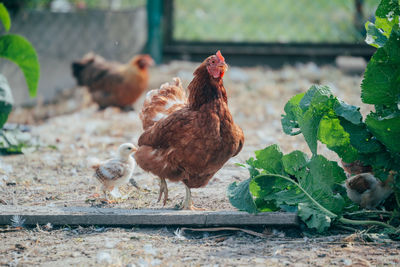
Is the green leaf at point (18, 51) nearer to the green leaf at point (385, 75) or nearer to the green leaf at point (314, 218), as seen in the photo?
the green leaf at point (314, 218)

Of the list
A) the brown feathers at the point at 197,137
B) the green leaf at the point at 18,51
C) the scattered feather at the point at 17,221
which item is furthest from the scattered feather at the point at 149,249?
the green leaf at the point at 18,51

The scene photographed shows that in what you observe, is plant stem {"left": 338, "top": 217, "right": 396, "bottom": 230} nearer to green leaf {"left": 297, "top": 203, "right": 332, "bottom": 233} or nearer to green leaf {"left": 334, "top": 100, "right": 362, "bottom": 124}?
green leaf {"left": 297, "top": 203, "right": 332, "bottom": 233}

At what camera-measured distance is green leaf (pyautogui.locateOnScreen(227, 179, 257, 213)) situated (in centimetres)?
287

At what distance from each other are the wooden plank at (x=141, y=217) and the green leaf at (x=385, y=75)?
2.70ft

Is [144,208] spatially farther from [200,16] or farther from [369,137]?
[200,16]

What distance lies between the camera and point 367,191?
301cm

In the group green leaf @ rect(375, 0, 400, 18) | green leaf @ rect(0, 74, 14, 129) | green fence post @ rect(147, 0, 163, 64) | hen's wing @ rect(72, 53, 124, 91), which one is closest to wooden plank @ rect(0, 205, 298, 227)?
green leaf @ rect(375, 0, 400, 18)

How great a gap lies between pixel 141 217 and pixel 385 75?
1559 millimetres

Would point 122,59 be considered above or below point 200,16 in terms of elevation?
below

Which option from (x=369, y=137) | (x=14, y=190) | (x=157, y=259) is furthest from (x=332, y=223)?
(x=14, y=190)

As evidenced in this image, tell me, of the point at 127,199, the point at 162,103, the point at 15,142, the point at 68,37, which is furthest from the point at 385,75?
the point at 68,37

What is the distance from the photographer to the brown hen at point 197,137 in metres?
3.08

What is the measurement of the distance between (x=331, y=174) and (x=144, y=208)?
3.89 feet

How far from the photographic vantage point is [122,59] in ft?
28.3
